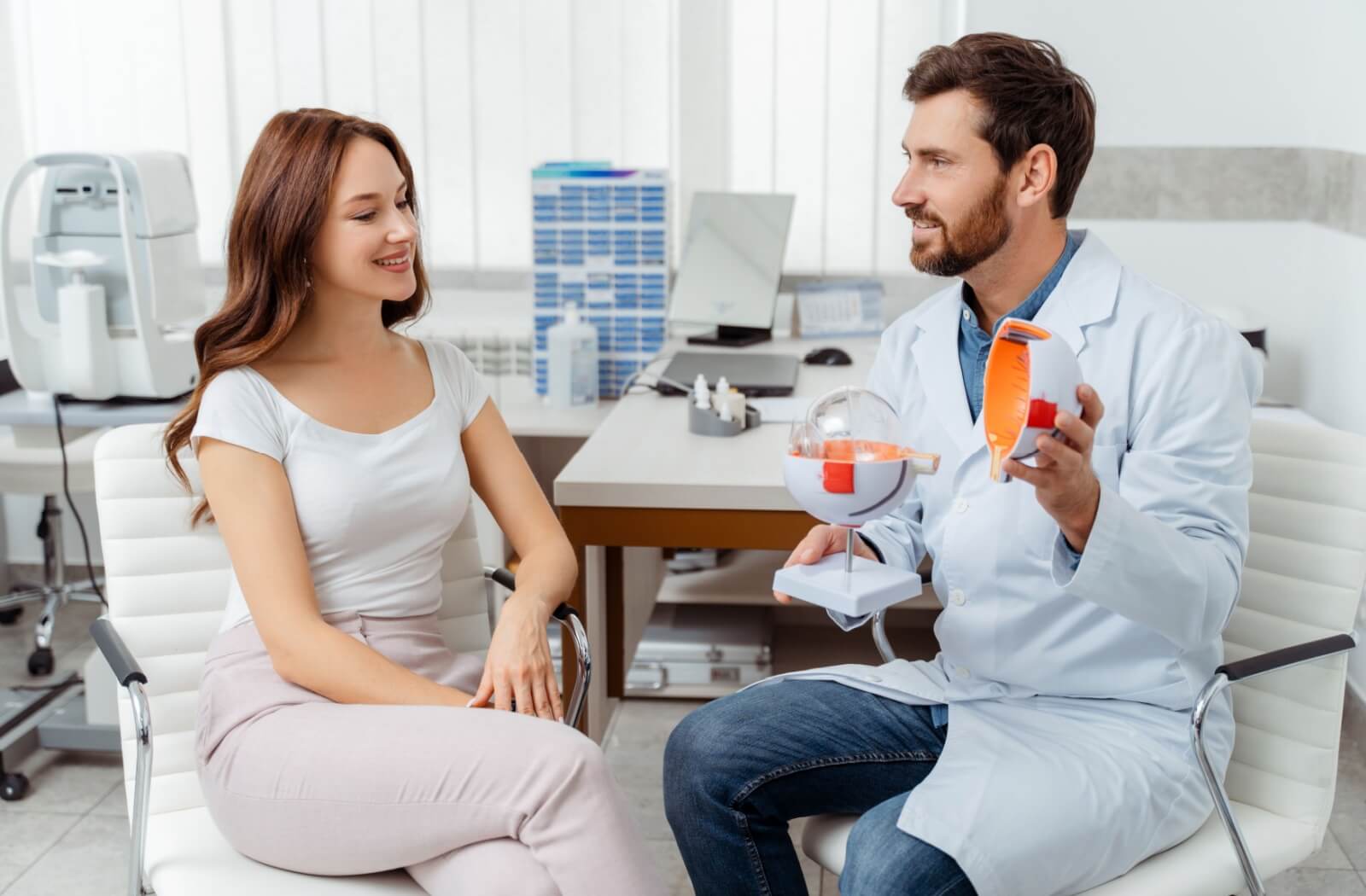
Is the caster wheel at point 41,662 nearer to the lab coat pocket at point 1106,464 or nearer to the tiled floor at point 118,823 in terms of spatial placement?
the tiled floor at point 118,823

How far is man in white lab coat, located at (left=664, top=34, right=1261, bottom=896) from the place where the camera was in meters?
1.38

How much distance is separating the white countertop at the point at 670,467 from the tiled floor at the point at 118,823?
685 mm

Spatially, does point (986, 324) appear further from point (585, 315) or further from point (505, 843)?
point (585, 315)

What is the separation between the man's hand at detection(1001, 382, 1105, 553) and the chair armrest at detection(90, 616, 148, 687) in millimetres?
970

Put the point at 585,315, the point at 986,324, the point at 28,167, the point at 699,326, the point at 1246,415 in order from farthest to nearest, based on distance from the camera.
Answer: the point at 699,326
the point at 585,315
the point at 28,167
the point at 986,324
the point at 1246,415

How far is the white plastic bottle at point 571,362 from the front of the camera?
9.54 feet

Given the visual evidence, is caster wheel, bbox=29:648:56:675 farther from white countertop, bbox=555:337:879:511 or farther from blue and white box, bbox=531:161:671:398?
white countertop, bbox=555:337:879:511

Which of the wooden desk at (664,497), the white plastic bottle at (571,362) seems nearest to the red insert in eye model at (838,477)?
the wooden desk at (664,497)

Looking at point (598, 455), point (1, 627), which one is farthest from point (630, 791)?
point (1, 627)

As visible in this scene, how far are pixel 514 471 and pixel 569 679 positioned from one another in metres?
0.50

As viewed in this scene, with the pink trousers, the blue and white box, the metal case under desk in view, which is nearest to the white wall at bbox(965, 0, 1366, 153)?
the blue and white box

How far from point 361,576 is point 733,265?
1749mm

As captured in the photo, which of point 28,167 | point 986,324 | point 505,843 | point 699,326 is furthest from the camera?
point 699,326

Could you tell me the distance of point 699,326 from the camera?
3.39 metres
